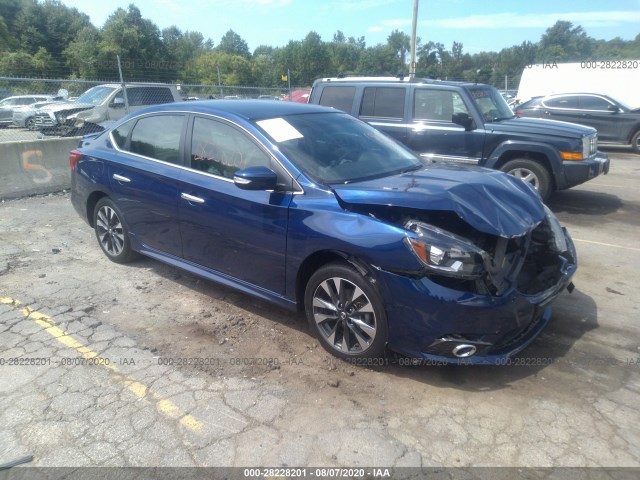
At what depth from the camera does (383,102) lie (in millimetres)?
8227

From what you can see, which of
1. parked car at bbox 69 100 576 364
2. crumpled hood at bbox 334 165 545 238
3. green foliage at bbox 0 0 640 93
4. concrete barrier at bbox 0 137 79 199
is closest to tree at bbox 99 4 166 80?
green foliage at bbox 0 0 640 93

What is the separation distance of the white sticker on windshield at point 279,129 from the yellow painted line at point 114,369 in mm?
2032

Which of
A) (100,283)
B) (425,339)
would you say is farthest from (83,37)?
(425,339)

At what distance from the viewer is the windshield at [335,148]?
12.2ft

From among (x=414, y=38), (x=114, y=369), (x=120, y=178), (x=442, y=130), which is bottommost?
(x=114, y=369)

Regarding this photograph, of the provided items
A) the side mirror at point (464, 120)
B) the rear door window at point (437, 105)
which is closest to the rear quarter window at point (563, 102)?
the rear door window at point (437, 105)

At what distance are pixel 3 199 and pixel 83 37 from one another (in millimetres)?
45753

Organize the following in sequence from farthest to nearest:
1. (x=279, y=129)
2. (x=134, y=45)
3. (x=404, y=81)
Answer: (x=134, y=45)
(x=404, y=81)
(x=279, y=129)

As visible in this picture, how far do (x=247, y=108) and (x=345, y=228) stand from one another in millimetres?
1699

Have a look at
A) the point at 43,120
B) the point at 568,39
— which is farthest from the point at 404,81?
the point at 568,39

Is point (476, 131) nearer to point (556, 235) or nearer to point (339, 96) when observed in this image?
point (339, 96)

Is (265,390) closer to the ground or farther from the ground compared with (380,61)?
closer to the ground

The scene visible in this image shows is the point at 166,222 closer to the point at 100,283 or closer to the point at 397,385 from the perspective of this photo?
the point at 100,283

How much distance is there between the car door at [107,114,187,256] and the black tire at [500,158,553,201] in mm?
5262
